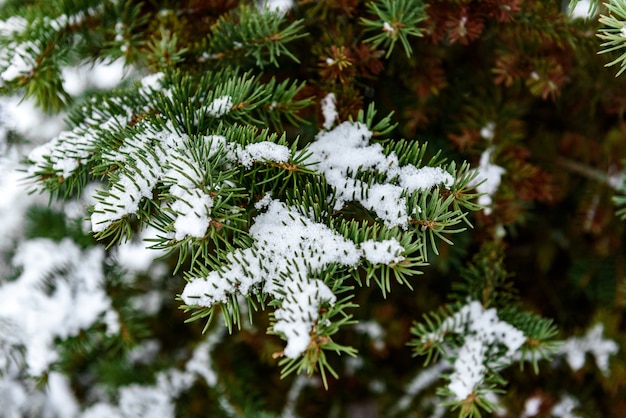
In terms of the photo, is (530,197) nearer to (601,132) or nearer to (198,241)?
(601,132)

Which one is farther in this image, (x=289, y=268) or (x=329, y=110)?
(x=329, y=110)

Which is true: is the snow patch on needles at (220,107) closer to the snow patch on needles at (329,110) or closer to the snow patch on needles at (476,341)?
the snow patch on needles at (329,110)

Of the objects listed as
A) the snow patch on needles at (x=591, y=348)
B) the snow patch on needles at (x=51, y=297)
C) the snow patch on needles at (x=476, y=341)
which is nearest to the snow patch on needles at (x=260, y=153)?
the snow patch on needles at (x=476, y=341)

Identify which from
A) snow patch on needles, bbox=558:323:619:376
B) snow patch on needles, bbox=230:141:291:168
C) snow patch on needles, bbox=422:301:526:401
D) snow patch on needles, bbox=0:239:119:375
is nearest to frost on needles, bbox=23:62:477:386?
snow patch on needles, bbox=230:141:291:168

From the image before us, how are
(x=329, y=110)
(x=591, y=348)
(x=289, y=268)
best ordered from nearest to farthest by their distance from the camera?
(x=289, y=268) → (x=329, y=110) → (x=591, y=348)

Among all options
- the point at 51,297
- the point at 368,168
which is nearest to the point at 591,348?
the point at 368,168

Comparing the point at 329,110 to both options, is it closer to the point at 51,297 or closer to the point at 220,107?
the point at 220,107

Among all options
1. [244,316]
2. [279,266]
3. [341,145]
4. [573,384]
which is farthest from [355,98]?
[573,384]
